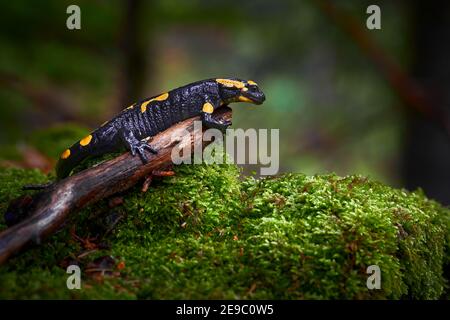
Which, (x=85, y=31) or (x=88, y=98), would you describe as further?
(x=88, y=98)

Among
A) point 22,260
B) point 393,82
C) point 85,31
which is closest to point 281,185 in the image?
point 22,260

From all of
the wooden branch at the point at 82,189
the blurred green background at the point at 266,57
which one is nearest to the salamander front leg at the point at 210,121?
the wooden branch at the point at 82,189

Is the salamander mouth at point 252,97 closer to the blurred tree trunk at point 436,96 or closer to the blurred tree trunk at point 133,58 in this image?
the blurred tree trunk at point 436,96

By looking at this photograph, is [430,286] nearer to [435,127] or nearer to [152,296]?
[152,296]

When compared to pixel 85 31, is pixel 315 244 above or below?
below

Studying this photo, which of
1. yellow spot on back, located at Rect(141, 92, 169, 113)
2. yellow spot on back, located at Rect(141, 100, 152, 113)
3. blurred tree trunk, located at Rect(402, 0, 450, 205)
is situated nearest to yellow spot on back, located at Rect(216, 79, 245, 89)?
yellow spot on back, located at Rect(141, 92, 169, 113)
